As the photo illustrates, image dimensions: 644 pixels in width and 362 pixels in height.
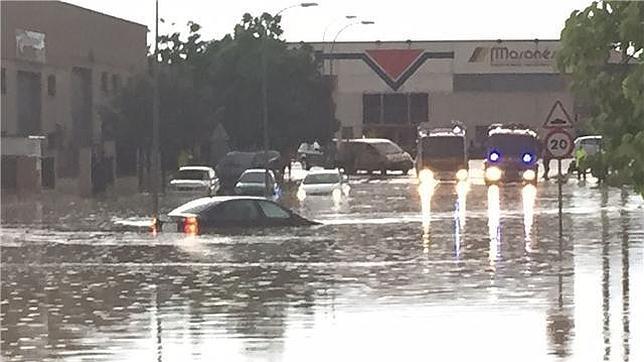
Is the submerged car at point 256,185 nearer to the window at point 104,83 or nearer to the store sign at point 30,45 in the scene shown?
the store sign at point 30,45

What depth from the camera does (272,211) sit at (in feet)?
133

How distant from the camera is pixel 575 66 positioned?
13219mm

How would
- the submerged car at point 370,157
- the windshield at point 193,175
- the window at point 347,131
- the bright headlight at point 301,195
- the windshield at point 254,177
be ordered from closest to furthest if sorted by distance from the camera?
the windshield at point 254,177 → the bright headlight at point 301,195 → the windshield at point 193,175 → the submerged car at point 370,157 → the window at point 347,131

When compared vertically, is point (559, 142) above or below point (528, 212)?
above

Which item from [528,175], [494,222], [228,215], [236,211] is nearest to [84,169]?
[528,175]

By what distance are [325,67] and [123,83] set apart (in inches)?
1030

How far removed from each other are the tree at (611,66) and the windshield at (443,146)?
225 ft

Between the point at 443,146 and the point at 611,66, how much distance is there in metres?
68.9

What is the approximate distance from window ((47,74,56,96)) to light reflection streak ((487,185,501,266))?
83.6 feet

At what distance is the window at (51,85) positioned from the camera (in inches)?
3324

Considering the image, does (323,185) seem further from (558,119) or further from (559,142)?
(559,142)

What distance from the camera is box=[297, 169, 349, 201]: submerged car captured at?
63.8m

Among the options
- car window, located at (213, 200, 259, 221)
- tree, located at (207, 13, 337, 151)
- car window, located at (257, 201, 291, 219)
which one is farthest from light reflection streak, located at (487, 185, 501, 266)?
tree, located at (207, 13, 337, 151)

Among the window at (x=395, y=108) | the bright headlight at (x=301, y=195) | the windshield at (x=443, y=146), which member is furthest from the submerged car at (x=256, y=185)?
the window at (x=395, y=108)
